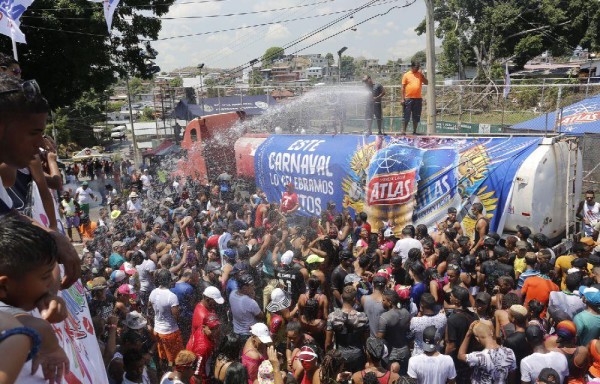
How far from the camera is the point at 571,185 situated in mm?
9359

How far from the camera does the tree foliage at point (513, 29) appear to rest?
37031 millimetres

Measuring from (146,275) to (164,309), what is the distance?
177 centimetres

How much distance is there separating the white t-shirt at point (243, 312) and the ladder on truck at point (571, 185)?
649 cm

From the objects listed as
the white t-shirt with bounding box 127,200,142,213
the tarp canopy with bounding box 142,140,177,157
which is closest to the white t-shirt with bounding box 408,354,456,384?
the white t-shirt with bounding box 127,200,142,213

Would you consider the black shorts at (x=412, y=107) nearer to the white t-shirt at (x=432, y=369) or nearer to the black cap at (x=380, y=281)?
the black cap at (x=380, y=281)

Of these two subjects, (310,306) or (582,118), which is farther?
(582,118)

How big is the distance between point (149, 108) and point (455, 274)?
85333mm

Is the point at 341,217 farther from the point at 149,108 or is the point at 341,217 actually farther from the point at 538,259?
the point at 149,108

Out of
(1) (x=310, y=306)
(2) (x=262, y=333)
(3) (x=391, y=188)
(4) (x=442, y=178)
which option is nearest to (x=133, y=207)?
(3) (x=391, y=188)

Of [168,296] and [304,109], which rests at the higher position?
[304,109]

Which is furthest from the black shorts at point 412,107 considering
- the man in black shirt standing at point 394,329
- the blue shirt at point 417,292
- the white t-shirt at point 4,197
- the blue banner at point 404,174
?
the white t-shirt at point 4,197

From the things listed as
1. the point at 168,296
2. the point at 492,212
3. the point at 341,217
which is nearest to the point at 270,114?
the point at 341,217

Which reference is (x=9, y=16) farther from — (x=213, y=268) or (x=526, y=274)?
(x=526, y=274)

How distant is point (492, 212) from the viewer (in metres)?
9.13
